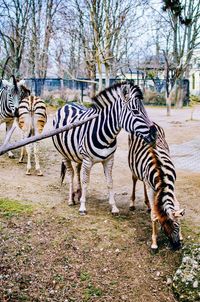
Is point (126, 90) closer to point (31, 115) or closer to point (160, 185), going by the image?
point (160, 185)

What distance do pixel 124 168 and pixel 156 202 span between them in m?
4.19

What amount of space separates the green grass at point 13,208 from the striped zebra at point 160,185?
64.5 inches

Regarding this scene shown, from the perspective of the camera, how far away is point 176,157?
33.4ft

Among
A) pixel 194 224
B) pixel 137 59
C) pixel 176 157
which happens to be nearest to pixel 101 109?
pixel 194 224

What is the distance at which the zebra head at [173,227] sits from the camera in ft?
14.7

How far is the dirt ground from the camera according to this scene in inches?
166

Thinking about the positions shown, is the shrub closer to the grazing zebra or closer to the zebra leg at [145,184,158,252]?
the grazing zebra

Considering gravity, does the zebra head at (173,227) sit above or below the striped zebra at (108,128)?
below

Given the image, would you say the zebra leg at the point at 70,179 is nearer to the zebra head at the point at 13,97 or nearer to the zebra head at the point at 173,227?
the zebra head at the point at 173,227

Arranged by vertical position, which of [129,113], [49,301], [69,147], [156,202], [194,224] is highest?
[129,113]

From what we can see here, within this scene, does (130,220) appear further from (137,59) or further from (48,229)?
(137,59)

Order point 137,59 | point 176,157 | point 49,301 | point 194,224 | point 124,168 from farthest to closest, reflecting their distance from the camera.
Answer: point 137,59, point 176,157, point 124,168, point 194,224, point 49,301

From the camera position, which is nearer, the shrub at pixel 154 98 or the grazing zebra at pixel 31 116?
the grazing zebra at pixel 31 116

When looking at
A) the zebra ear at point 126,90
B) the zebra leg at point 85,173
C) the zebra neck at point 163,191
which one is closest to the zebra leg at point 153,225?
the zebra neck at point 163,191
